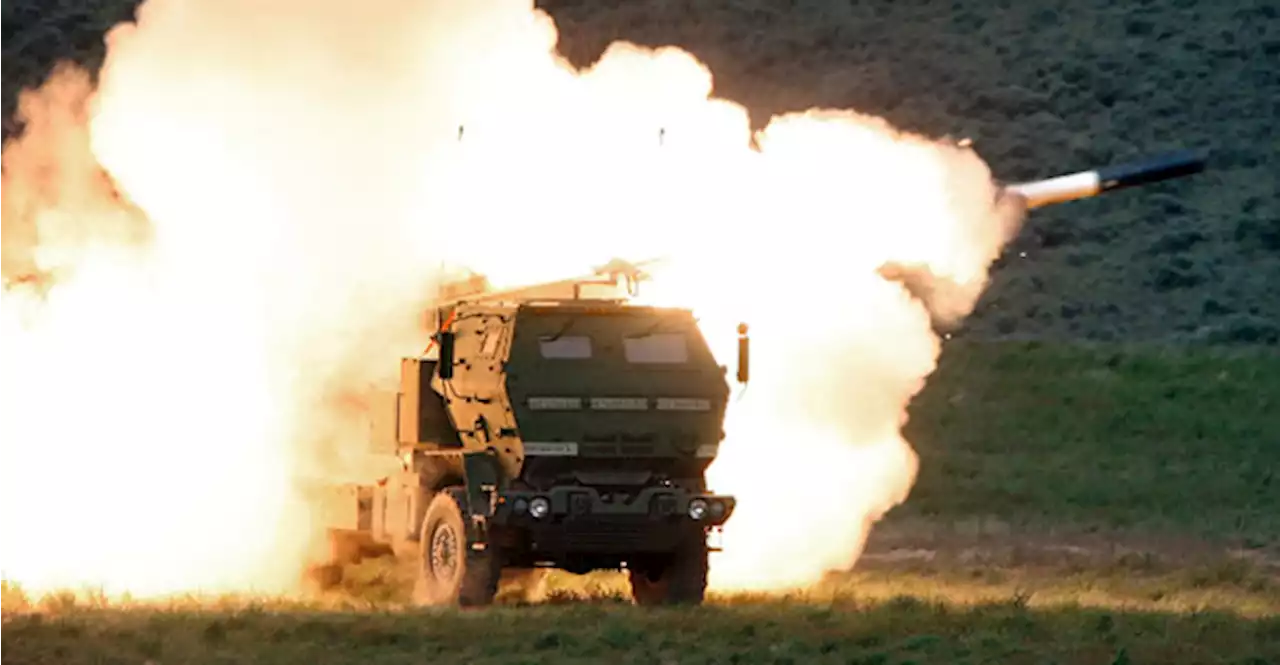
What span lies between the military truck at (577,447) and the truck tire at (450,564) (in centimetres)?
2

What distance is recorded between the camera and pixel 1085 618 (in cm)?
2316

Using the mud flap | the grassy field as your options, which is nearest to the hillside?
the grassy field

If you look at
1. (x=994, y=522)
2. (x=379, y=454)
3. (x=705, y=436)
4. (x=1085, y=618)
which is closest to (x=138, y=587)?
(x=379, y=454)

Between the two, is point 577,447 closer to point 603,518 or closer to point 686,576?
point 603,518

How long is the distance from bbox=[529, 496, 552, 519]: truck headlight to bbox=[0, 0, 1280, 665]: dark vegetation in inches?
34.9

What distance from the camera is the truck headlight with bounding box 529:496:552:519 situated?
24078 millimetres

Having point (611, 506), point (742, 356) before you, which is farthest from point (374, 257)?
point (611, 506)

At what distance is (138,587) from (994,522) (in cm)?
1495

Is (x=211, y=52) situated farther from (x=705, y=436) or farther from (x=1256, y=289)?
(x=1256, y=289)

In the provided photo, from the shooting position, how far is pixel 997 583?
96.7 ft

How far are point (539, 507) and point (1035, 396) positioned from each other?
28119 mm

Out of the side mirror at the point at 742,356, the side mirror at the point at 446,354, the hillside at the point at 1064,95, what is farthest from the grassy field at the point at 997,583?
the hillside at the point at 1064,95

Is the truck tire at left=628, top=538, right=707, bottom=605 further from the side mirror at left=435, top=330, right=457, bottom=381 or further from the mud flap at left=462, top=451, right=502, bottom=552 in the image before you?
the side mirror at left=435, top=330, right=457, bottom=381

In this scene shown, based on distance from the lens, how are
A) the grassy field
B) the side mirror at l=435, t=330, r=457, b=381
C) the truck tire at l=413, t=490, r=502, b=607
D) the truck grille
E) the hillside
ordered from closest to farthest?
the grassy field
the truck grille
the truck tire at l=413, t=490, r=502, b=607
the side mirror at l=435, t=330, r=457, b=381
the hillside
